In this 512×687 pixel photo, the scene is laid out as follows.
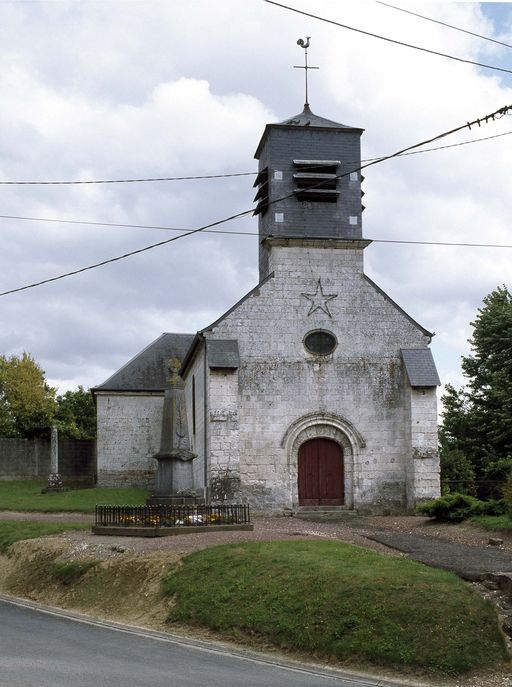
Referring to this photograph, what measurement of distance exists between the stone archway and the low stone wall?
1625cm

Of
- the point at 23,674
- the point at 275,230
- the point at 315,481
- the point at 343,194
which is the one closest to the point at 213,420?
the point at 315,481

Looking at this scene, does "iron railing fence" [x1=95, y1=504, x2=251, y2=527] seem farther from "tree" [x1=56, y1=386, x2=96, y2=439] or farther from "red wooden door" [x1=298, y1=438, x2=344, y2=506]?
"tree" [x1=56, y1=386, x2=96, y2=439]

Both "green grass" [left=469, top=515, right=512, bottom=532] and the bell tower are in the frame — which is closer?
"green grass" [left=469, top=515, right=512, bottom=532]

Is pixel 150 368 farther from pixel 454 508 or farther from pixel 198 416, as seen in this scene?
pixel 454 508

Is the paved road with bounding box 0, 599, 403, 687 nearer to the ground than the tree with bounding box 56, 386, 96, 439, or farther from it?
nearer to the ground

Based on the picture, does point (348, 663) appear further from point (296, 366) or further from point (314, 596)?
point (296, 366)

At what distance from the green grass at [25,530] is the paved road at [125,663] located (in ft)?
20.0

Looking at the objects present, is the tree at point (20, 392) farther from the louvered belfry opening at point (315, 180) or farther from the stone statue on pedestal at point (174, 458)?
the stone statue on pedestal at point (174, 458)

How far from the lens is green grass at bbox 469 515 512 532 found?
1819 cm

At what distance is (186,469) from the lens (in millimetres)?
19031

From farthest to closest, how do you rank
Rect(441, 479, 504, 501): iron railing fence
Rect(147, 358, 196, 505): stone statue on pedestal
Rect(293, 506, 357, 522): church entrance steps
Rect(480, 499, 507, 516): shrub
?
Rect(293, 506, 357, 522): church entrance steps → Rect(441, 479, 504, 501): iron railing fence → Rect(480, 499, 507, 516): shrub → Rect(147, 358, 196, 505): stone statue on pedestal

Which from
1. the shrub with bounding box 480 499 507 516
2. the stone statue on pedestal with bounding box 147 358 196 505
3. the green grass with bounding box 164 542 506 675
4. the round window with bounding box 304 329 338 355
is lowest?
the green grass with bounding box 164 542 506 675

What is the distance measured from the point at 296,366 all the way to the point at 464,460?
7295 millimetres

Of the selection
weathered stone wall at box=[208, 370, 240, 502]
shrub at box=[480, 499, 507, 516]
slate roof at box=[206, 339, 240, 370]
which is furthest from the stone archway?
shrub at box=[480, 499, 507, 516]
